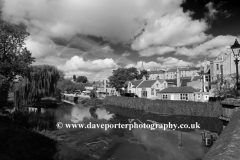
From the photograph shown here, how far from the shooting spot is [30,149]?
11.3 m

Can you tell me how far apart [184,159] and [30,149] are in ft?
40.3

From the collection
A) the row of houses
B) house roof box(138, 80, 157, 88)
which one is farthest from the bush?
house roof box(138, 80, 157, 88)

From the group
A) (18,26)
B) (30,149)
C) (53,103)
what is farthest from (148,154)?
(53,103)

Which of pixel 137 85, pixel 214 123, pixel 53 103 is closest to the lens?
pixel 214 123

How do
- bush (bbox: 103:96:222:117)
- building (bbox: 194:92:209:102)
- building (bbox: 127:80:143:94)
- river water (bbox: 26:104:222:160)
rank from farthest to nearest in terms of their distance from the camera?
1. building (bbox: 127:80:143:94)
2. building (bbox: 194:92:209:102)
3. bush (bbox: 103:96:222:117)
4. river water (bbox: 26:104:222:160)

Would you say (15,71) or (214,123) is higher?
A: (15,71)

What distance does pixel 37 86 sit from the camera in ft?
98.8

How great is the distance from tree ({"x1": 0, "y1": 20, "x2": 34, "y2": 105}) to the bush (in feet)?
88.8

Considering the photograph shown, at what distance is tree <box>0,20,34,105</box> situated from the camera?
14.3 meters

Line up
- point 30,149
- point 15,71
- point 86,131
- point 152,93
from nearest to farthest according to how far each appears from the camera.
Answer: point 30,149 < point 15,71 < point 86,131 < point 152,93

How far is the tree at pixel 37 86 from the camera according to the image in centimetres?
2739

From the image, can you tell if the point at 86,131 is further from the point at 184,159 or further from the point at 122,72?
the point at 122,72

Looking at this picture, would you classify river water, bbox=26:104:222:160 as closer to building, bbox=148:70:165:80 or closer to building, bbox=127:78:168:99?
building, bbox=127:78:168:99

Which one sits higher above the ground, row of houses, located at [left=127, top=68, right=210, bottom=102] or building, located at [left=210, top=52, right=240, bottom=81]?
building, located at [left=210, top=52, right=240, bottom=81]
